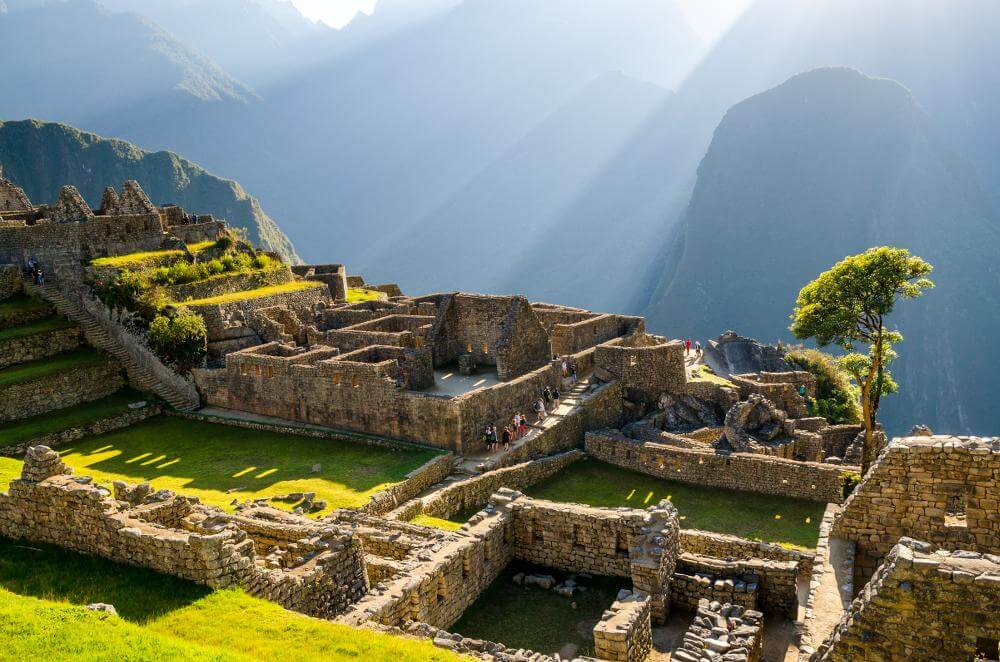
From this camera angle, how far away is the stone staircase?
26.4m

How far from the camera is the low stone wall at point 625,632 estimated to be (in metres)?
8.72

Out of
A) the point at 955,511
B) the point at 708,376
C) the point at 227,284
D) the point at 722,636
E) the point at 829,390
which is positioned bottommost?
the point at 829,390

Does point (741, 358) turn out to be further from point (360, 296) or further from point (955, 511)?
point (955, 511)

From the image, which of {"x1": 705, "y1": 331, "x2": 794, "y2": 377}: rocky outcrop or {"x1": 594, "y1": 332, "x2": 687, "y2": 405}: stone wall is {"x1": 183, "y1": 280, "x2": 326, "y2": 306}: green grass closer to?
{"x1": 594, "y1": 332, "x2": 687, "y2": 405}: stone wall

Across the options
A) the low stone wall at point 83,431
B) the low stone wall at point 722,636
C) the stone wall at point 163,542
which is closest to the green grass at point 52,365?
the low stone wall at point 83,431

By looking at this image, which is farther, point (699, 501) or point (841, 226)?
point (841, 226)

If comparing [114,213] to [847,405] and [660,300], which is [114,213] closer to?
[847,405]

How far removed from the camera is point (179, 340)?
2691cm

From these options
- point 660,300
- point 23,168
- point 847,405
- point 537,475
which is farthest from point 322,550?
point 23,168

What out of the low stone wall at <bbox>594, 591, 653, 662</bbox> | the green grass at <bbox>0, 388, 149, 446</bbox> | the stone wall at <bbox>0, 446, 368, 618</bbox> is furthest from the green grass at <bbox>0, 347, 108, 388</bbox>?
the low stone wall at <bbox>594, 591, 653, 662</bbox>

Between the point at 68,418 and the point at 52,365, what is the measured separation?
11.4 ft

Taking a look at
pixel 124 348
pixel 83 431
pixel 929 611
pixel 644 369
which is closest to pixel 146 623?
pixel 929 611

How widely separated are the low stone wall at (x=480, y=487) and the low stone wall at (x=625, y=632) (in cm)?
734

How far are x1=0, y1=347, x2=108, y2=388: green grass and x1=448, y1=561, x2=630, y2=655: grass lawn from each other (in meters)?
21.9
